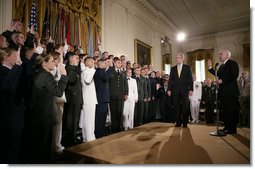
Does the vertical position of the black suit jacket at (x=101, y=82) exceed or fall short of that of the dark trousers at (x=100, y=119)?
Result: it exceeds it

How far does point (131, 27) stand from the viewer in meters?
6.14

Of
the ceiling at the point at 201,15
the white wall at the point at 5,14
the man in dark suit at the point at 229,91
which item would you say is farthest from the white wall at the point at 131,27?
the man in dark suit at the point at 229,91

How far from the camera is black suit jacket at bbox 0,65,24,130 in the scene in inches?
63.3

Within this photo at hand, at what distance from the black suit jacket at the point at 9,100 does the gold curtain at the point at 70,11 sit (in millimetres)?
1629

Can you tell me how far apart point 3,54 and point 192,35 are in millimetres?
6735

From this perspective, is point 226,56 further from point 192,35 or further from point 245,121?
point 192,35

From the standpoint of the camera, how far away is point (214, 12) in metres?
5.08

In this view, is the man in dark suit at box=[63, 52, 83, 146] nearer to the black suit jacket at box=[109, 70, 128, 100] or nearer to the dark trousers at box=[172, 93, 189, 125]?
the black suit jacket at box=[109, 70, 128, 100]

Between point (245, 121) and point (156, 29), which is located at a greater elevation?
point (156, 29)

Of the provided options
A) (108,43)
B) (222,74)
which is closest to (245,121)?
(222,74)

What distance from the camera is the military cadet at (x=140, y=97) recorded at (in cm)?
443

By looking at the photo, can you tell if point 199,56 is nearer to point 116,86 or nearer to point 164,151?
point 116,86

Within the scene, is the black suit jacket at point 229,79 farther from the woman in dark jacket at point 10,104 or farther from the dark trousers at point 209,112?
the woman in dark jacket at point 10,104

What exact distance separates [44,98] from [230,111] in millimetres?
2583
